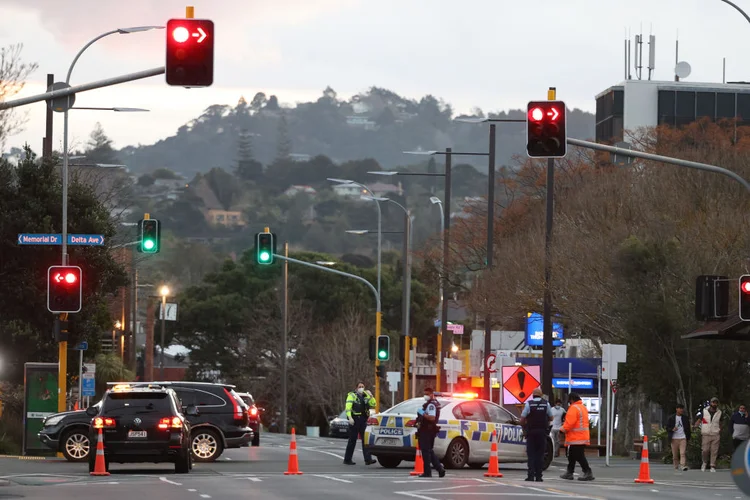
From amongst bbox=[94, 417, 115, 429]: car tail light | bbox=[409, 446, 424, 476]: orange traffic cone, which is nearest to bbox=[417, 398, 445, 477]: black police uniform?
bbox=[409, 446, 424, 476]: orange traffic cone

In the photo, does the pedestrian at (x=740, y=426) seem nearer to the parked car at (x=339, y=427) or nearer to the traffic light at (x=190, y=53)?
the traffic light at (x=190, y=53)

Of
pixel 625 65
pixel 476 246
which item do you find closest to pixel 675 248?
pixel 476 246

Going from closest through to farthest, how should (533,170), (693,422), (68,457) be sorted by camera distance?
(68,457), (693,422), (533,170)

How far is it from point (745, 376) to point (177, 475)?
1895cm

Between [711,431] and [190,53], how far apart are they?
66.5 feet

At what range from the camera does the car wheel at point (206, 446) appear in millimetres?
34219

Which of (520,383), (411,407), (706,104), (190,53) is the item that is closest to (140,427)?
(411,407)

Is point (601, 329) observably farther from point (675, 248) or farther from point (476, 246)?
point (476, 246)

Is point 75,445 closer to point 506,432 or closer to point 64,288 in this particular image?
point 64,288

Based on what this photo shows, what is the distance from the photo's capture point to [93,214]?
145 ft

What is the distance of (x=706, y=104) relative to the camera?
9138 cm

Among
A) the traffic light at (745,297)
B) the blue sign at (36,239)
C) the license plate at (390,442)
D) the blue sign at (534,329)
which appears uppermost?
the blue sign at (36,239)

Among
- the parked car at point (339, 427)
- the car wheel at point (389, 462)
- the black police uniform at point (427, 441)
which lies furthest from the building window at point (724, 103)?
the black police uniform at point (427, 441)

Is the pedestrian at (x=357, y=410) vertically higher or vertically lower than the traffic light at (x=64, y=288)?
lower
